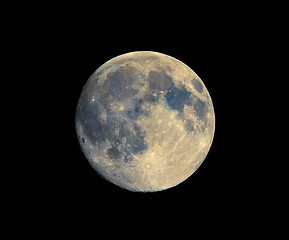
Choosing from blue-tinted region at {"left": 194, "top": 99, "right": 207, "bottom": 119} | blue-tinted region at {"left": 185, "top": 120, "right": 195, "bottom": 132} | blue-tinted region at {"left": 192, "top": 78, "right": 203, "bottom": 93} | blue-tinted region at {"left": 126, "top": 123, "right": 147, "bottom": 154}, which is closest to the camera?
blue-tinted region at {"left": 126, "top": 123, "right": 147, "bottom": 154}

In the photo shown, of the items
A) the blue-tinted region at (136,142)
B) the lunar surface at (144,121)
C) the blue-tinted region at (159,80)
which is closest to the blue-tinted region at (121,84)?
the lunar surface at (144,121)

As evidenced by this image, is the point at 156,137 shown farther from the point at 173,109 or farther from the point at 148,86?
the point at 148,86

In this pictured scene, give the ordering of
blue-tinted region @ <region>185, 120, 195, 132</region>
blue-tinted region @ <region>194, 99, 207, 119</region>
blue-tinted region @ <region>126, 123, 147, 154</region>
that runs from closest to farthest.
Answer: blue-tinted region @ <region>126, 123, 147, 154</region>, blue-tinted region @ <region>185, 120, 195, 132</region>, blue-tinted region @ <region>194, 99, 207, 119</region>

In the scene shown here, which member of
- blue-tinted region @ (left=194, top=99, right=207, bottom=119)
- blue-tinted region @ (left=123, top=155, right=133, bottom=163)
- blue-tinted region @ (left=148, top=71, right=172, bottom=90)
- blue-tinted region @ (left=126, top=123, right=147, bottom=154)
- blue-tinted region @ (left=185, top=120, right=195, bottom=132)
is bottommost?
blue-tinted region @ (left=123, top=155, right=133, bottom=163)

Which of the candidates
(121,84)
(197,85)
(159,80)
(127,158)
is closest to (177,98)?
(159,80)

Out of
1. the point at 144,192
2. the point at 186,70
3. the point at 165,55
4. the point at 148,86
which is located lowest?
the point at 144,192

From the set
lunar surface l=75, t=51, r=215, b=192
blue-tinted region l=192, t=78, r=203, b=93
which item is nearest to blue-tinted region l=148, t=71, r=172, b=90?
lunar surface l=75, t=51, r=215, b=192

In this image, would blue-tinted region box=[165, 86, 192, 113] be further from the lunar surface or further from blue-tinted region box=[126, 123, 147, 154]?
blue-tinted region box=[126, 123, 147, 154]

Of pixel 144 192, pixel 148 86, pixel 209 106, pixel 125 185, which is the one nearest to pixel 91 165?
pixel 125 185
